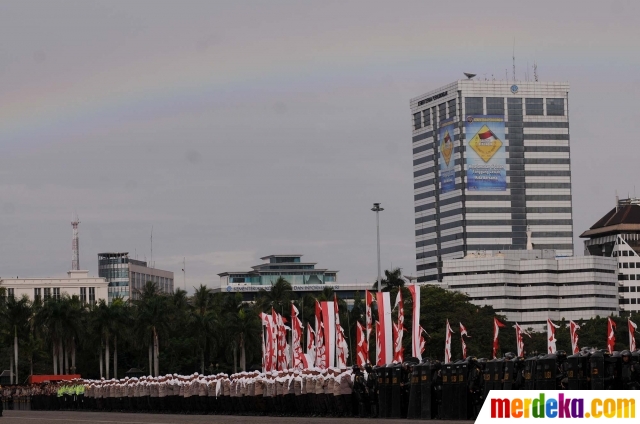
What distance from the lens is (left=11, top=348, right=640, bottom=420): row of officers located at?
2838 cm

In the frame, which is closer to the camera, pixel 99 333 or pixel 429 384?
pixel 429 384

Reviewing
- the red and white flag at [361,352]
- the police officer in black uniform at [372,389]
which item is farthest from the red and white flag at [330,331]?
the police officer in black uniform at [372,389]

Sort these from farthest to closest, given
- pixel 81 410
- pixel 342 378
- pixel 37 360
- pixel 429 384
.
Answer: pixel 37 360 → pixel 81 410 → pixel 342 378 → pixel 429 384

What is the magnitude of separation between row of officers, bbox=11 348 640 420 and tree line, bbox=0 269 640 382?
195 feet

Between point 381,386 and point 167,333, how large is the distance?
283 feet

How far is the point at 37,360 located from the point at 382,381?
10832cm

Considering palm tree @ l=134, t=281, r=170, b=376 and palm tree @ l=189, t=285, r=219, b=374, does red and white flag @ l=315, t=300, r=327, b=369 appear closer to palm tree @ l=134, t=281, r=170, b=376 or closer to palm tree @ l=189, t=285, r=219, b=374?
palm tree @ l=134, t=281, r=170, b=376

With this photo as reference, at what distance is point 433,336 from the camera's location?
125688 mm

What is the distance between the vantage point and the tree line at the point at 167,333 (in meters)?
124

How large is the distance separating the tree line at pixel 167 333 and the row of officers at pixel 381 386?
5931 centimetres

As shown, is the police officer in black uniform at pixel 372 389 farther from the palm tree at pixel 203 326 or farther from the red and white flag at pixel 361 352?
the palm tree at pixel 203 326

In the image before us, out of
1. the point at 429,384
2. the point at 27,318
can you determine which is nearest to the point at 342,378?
the point at 429,384

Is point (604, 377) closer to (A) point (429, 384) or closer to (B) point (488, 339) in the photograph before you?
(A) point (429, 384)

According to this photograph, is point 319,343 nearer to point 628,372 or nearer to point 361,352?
point 361,352
